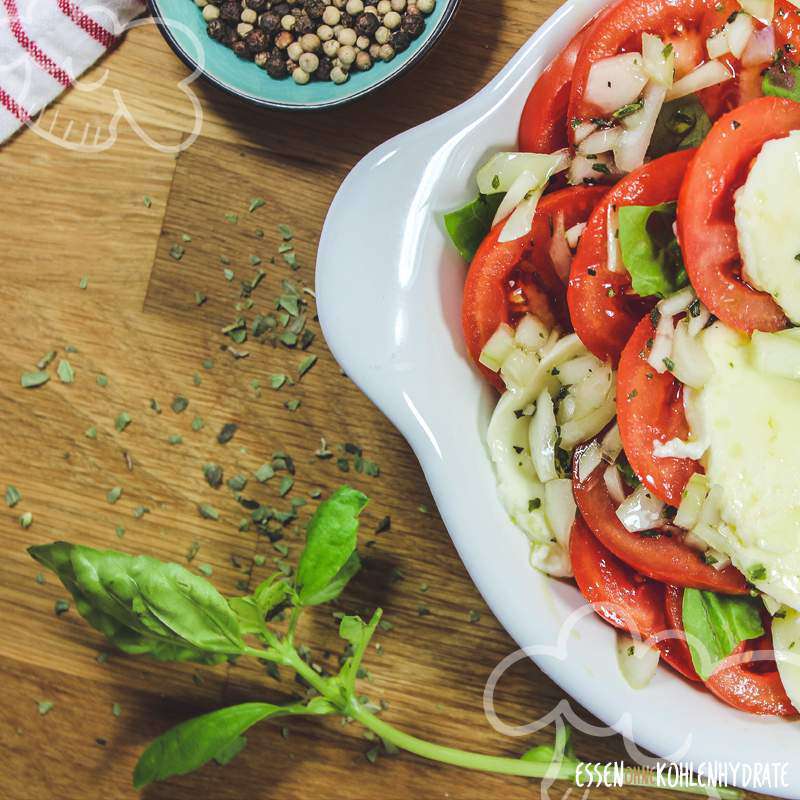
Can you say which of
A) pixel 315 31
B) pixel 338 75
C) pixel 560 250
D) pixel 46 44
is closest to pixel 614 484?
pixel 560 250

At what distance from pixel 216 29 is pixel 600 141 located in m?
0.72

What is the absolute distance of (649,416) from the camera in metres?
1.09

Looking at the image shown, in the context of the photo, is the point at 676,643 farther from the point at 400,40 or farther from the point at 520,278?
the point at 400,40

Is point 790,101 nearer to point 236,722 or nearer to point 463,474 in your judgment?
point 463,474

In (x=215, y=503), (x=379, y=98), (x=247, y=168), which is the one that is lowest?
(x=215, y=503)

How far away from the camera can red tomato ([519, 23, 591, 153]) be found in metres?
1.17

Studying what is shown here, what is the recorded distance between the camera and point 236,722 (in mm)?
1384

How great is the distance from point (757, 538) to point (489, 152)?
569 millimetres

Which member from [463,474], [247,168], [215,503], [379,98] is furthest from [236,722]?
[379,98]

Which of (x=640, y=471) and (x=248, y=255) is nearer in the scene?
(x=640, y=471)

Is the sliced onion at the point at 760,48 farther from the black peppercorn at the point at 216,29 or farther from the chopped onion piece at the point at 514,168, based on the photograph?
the black peppercorn at the point at 216,29

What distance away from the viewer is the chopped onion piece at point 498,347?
118cm

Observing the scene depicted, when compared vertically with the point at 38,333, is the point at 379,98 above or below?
above

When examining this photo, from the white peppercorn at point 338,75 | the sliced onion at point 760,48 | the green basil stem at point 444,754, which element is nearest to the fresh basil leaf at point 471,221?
the sliced onion at point 760,48
